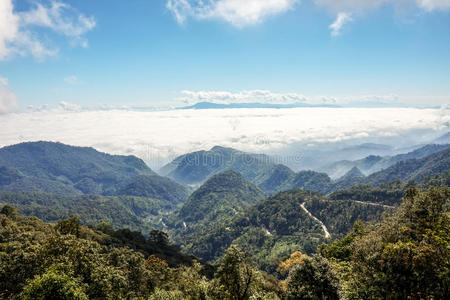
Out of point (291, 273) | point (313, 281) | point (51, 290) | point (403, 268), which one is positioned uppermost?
point (403, 268)

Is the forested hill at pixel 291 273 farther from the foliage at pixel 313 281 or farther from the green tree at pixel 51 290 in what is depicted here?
the green tree at pixel 51 290

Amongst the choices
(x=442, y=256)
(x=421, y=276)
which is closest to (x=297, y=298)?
(x=421, y=276)

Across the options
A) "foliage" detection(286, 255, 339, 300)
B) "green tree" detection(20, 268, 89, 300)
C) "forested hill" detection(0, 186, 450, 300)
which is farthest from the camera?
"foliage" detection(286, 255, 339, 300)

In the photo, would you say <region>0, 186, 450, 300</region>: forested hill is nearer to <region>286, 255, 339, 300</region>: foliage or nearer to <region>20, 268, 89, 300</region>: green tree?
<region>286, 255, 339, 300</region>: foliage

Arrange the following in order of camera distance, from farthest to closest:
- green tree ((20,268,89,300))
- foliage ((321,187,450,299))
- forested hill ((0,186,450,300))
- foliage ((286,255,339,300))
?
foliage ((286,255,339,300)) < forested hill ((0,186,450,300)) < foliage ((321,187,450,299)) < green tree ((20,268,89,300))

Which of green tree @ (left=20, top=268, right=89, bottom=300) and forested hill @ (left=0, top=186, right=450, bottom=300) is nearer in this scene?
green tree @ (left=20, top=268, right=89, bottom=300)

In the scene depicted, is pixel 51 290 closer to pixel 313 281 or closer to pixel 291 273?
pixel 291 273

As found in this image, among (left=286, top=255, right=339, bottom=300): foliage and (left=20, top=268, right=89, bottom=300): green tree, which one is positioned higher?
(left=20, top=268, right=89, bottom=300): green tree

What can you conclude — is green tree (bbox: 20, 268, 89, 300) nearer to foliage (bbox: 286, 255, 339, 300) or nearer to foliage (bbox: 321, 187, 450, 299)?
foliage (bbox: 286, 255, 339, 300)

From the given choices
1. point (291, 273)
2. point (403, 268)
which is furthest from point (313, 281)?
point (403, 268)

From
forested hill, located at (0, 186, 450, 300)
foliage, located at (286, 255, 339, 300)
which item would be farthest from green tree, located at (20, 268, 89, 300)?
foliage, located at (286, 255, 339, 300)

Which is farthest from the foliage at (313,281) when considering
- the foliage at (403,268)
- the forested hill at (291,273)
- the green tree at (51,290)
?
the green tree at (51,290)

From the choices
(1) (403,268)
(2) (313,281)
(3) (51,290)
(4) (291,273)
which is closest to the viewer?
(3) (51,290)

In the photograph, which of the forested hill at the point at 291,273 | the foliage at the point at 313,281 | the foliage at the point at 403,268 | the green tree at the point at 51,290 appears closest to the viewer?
the green tree at the point at 51,290
